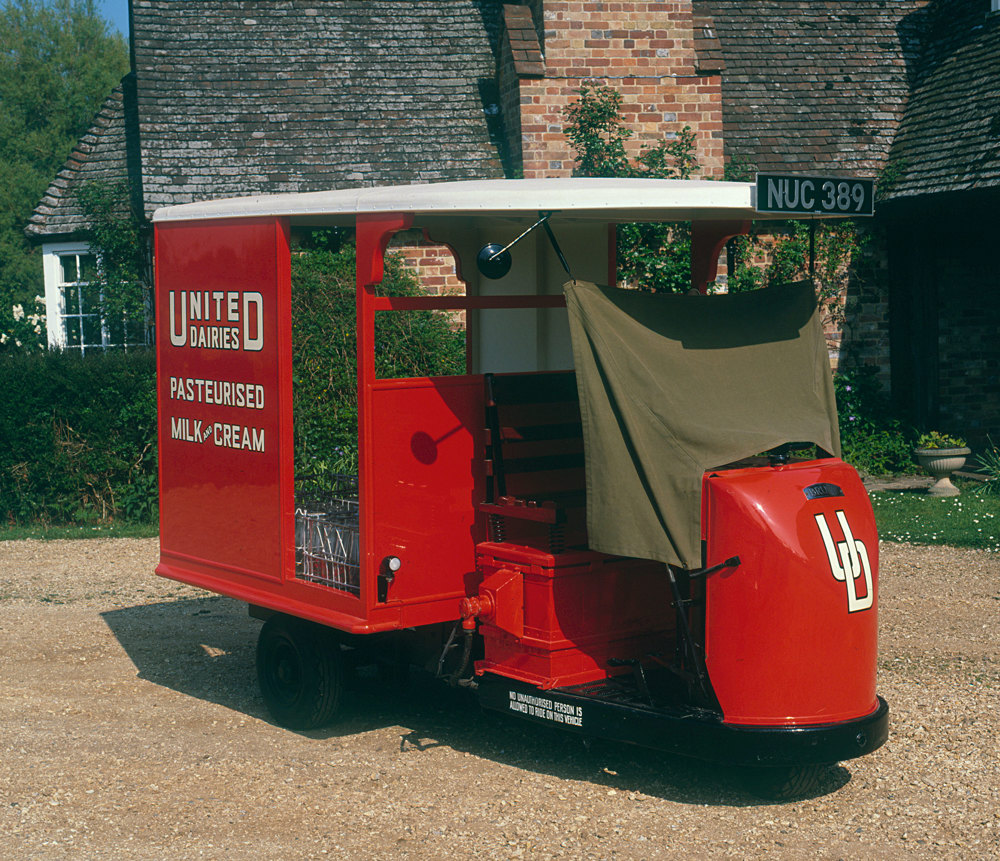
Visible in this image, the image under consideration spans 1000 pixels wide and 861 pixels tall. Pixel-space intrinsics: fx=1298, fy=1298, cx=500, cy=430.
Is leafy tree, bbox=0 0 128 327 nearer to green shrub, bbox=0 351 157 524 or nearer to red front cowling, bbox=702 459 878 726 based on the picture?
green shrub, bbox=0 351 157 524

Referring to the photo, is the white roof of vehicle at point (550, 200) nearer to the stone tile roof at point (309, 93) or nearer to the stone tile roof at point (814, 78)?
the stone tile roof at point (309, 93)

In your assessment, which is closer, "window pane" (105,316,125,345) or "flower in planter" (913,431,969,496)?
"flower in planter" (913,431,969,496)

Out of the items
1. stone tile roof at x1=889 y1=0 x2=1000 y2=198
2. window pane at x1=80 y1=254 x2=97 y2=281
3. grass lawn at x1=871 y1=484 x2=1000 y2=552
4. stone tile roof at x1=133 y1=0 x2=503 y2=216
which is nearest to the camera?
grass lawn at x1=871 y1=484 x2=1000 y2=552

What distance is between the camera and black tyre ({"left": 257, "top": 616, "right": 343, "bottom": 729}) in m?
6.60

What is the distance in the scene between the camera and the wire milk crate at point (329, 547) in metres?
6.37

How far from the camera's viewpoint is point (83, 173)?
16688mm

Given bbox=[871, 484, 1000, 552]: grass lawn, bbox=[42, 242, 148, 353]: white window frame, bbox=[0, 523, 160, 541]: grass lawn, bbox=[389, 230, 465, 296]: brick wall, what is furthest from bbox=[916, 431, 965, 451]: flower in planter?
bbox=[42, 242, 148, 353]: white window frame

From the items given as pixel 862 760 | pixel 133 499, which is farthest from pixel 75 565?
pixel 862 760

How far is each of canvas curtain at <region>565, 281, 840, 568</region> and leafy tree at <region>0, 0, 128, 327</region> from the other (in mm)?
Result: 27231

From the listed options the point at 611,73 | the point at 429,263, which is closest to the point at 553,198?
the point at 429,263

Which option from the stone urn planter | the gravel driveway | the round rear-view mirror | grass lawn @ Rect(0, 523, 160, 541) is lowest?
grass lawn @ Rect(0, 523, 160, 541)

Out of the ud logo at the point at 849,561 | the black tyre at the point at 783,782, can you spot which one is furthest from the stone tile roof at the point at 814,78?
the black tyre at the point at 783,782

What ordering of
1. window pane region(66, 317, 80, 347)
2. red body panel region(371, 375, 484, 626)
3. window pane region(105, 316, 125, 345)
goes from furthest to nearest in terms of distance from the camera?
1. window pane region(66, 317, 80, 347)
2. window pane region(105, 316, 125, 345)
3. red body panel region(371, 375, 484, 626)

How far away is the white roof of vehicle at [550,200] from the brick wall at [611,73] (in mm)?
9193
